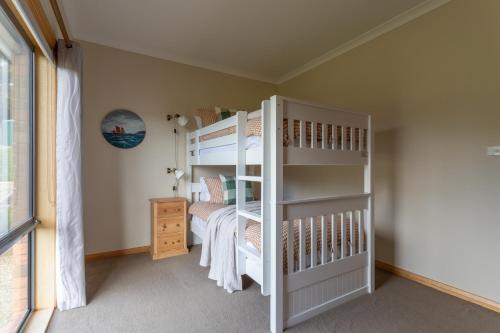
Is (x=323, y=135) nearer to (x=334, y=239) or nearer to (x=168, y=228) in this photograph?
(x=334, y=239)

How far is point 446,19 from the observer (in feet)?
7.38

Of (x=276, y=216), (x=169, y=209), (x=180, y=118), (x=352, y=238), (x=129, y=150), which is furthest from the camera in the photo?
(x=180, y=118)

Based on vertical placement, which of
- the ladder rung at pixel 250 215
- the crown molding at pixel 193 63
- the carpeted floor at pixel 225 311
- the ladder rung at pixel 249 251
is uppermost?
the crown molding at pixel 193 63

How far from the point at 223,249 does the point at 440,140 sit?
87.2 inches

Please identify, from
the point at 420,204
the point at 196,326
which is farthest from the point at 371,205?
the point at 196,326

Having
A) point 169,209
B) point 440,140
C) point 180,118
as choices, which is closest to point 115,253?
point 169,209

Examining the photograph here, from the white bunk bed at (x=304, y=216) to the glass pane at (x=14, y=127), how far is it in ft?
4.95

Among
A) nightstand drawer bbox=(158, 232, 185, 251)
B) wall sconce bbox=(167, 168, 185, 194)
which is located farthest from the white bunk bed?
nightstand drawer bbox=(158, 232, 185, 251)

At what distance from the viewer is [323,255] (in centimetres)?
193

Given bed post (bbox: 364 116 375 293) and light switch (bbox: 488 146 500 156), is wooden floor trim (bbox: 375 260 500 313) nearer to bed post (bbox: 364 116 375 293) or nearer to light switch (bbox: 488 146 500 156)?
bed post (bbox: 364 116 375 293)

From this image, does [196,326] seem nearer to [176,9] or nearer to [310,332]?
[310,332]

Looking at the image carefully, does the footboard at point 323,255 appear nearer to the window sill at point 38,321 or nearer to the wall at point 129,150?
the window sill at point 38,321

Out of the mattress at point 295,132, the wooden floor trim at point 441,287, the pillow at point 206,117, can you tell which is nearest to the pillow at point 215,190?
the pillow at point 206,117

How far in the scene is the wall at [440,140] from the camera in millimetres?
2023
